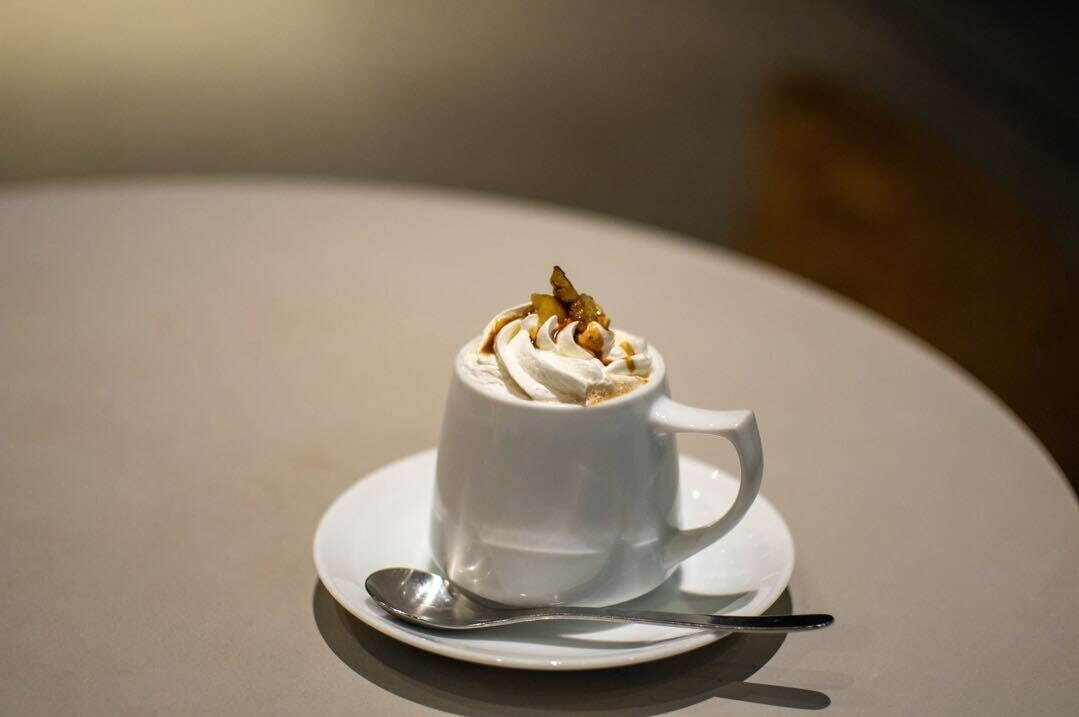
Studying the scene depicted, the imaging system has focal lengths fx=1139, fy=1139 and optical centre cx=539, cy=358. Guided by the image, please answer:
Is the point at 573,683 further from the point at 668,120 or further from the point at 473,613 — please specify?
the point at 668,120

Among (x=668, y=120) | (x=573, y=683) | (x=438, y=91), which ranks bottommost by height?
(x=573, y=683)

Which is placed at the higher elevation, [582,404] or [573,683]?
[582,404]

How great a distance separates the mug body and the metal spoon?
0.5 inches

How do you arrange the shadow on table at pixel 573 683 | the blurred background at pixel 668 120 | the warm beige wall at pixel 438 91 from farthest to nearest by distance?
the warm beige wall at pixel 438 91
the blurred background at pixel 668 120
the shadow on table at pixel 573 683

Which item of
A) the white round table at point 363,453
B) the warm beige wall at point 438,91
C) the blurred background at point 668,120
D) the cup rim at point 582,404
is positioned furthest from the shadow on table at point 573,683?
the warm beige wall at point 438,91

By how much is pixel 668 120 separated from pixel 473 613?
3.39m

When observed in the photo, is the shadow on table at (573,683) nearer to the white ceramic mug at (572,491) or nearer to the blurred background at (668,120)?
the white ceramic mug at (572,491)

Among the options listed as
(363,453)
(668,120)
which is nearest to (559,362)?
(363,453)

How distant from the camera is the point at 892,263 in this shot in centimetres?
291

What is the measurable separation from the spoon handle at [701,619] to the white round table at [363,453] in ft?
0.11

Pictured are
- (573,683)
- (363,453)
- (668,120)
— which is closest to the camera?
(573,683)

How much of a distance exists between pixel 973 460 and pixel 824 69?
146 inches

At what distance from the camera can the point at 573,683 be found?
61 cm

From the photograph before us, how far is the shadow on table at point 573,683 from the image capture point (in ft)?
1.96
